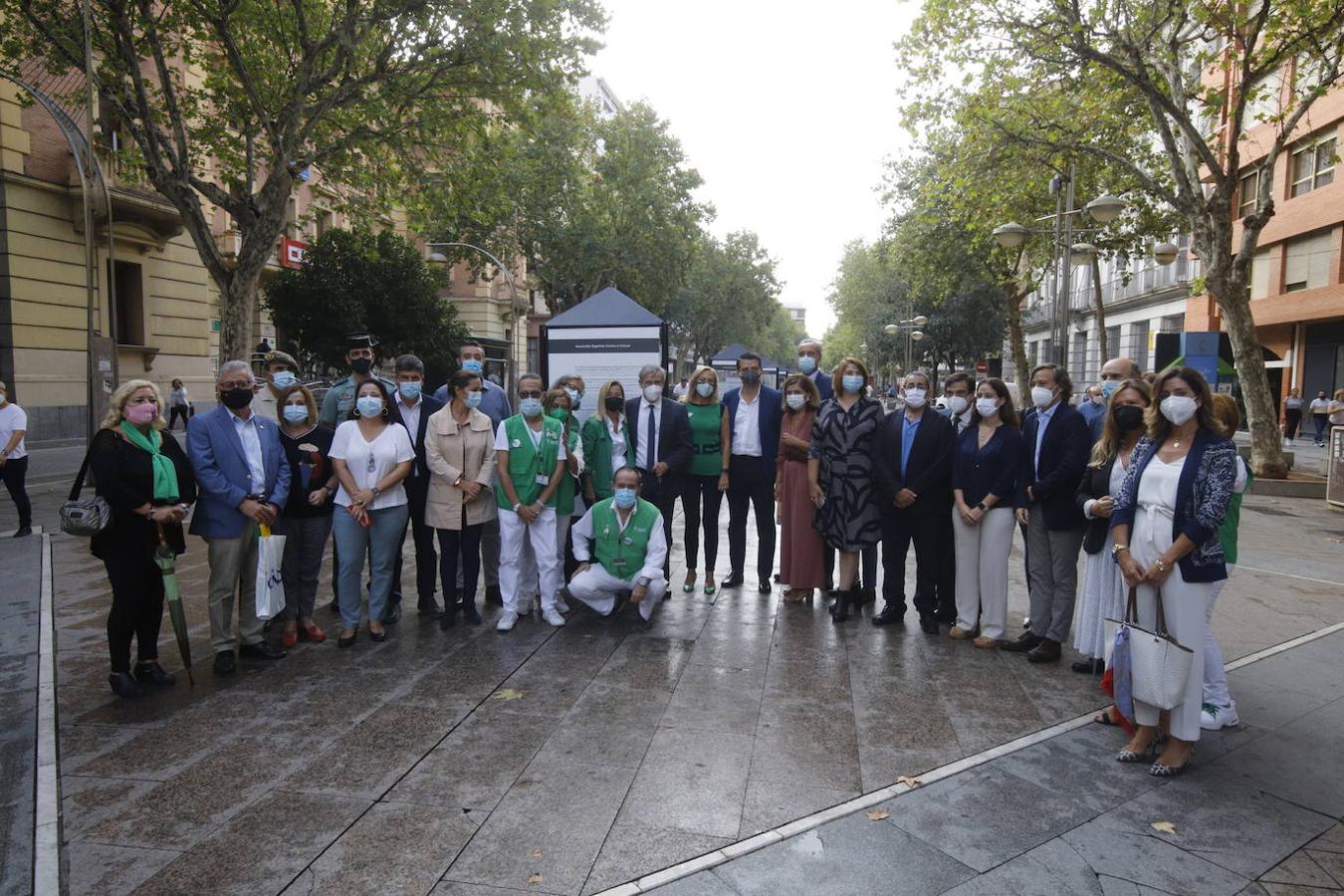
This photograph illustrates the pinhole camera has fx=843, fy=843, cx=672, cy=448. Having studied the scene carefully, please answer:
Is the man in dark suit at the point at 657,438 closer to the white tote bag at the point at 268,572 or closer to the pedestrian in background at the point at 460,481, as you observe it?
the pedestrian in background at the point at 460,481

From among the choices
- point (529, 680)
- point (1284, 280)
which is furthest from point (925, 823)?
point (1284, 280)

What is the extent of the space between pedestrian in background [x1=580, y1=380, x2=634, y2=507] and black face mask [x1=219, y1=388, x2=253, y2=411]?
8.47 feet

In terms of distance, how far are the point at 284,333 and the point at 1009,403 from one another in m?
26.0

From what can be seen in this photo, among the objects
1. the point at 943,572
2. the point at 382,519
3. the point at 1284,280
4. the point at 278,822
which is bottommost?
the point at 278,822

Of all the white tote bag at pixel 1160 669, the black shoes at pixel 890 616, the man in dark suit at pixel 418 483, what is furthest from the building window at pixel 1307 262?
the man in dark suit at pixel 418 483

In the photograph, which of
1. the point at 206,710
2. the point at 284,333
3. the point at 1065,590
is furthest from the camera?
the point at 284,333

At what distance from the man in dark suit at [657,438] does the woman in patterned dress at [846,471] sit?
3.77 ft

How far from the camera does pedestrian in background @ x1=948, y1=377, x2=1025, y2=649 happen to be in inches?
224

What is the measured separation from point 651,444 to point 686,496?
1.89 ft

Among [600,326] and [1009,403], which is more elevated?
[600,326]

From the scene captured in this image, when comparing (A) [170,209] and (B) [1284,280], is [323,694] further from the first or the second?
(B) [1284,280]

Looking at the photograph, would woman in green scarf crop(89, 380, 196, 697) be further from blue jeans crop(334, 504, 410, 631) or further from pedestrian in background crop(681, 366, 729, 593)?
pedestrian in background crop(681, 366, 729, 593)

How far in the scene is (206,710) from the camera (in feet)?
15.2

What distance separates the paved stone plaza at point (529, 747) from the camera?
3.24 metres
